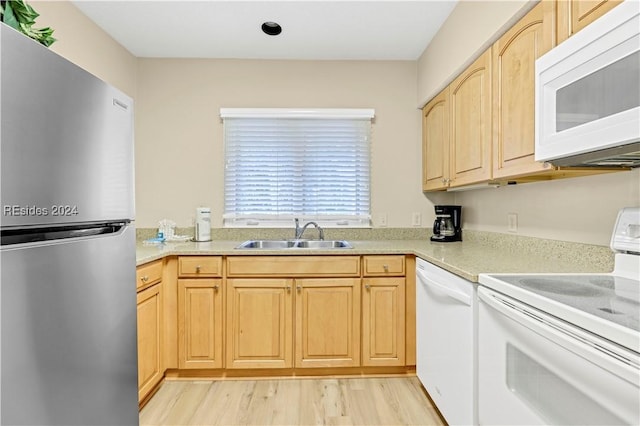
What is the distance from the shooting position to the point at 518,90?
157 centimetres

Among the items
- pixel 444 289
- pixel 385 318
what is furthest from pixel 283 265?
pixel 444 289

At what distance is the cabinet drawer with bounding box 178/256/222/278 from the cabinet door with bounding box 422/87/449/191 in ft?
→ 5.56

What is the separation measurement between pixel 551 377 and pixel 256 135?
99.3 inches

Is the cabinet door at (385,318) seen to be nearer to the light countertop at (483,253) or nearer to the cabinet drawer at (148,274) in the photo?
the light countertop at (483,253)

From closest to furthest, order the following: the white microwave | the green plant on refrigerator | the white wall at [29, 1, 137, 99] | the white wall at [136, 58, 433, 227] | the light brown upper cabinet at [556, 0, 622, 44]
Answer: the white microwave, the green plant on refrigerator, the light brown upper cabinet at [556, 0, 622, 44], the white wall at [29, 1, 137, 99], the white wall at [136, 58, 433, 227]

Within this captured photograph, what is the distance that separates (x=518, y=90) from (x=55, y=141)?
1763 millimetres

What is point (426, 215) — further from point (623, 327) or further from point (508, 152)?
point (623, 327)

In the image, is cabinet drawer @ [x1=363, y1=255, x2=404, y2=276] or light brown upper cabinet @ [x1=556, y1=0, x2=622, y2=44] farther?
cabinet drawer @ [x1=363, y1=255, x2=404, y2=276]

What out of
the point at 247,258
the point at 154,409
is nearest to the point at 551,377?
the point at 247,258

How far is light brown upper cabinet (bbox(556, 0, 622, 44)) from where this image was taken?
112cm

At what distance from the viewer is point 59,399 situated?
2.54 feet

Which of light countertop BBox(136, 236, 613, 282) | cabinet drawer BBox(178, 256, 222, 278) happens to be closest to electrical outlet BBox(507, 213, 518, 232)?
light countertop BBox(136, 236, 613, 282)

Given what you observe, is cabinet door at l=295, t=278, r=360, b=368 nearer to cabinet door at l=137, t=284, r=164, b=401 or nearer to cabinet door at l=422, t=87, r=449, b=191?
cabinet door at l=137, t=284, r=164, b=401

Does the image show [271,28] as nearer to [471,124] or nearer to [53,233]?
[471,124]
